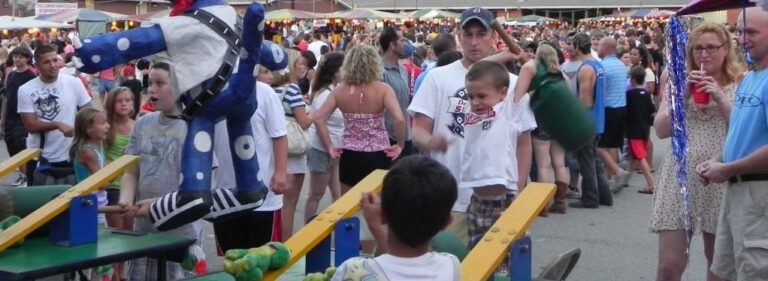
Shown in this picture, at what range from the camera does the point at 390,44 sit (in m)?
8.21

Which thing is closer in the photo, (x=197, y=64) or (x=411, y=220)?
(x=411, y=220)

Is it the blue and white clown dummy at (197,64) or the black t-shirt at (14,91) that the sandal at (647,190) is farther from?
the blue and white clown dummy at (197,64)

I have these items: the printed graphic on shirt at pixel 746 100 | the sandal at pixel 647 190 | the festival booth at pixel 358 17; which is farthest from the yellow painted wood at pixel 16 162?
the festival booth at pixel 358 17

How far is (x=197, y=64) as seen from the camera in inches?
166

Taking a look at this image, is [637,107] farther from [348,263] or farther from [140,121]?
[348,263]

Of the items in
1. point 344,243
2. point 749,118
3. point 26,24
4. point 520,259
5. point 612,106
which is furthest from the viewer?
point 26,24

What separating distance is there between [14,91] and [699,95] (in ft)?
21.2

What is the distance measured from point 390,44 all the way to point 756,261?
14.3 ft

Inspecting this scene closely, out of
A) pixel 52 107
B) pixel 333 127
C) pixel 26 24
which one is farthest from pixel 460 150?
pixel 26 24

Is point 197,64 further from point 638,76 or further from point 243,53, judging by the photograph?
point 638,76

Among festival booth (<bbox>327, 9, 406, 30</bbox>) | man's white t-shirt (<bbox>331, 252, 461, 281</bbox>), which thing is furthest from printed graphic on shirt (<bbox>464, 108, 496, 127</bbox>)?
Answer: festival booth (<bbox>327, 9, 406, 30</bbox>)

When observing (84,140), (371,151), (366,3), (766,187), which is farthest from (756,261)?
(366,3)

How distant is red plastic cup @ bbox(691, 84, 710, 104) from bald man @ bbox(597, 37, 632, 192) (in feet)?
16.5

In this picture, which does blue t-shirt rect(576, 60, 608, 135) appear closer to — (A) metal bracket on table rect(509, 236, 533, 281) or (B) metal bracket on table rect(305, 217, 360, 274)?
(B) metal bracket on table rect(305, 217, 360, 274)
